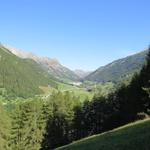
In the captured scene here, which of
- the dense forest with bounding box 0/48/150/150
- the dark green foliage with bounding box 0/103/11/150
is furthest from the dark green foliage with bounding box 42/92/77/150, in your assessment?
the dark green foliage with bounding box 0/103/11/150

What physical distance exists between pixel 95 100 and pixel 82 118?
8.21 metres

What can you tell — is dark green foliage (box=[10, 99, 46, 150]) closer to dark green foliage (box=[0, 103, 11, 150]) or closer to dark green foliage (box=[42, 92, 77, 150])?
dark green foliage (box=[0, 103, 11, 150])

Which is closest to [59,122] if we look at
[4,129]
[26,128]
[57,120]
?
[57,120]

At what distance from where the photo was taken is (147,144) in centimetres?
2639

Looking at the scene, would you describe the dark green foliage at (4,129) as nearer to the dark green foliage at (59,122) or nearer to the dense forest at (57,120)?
the dense forest at (57,120)

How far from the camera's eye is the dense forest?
99.6 metres

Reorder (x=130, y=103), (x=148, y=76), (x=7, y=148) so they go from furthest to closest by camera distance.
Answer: (x=7, y=148) → (x=130, y=103) → (x=148, y=76)

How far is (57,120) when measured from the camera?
108m

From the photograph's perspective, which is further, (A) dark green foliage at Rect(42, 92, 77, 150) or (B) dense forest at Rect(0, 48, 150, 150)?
(A) dark green foliage at Rect(42, 92, 77, 150)

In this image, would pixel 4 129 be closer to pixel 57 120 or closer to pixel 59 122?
pixel 57 120

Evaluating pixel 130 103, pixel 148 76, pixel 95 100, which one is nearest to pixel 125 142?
pixel 148 76

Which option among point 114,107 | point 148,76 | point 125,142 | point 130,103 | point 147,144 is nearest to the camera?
point 147,144

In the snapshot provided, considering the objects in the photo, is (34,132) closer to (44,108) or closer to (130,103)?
(44,108)

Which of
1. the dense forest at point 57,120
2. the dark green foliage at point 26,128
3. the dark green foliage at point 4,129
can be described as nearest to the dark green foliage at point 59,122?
the dense forest at point 57,120
